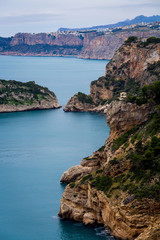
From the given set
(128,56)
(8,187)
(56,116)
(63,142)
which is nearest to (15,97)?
(56,116)

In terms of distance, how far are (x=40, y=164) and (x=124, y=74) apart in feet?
125

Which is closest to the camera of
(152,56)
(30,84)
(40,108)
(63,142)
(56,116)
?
(63,142)

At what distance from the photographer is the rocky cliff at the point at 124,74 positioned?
7669cm

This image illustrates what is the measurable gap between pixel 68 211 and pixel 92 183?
2906 mm

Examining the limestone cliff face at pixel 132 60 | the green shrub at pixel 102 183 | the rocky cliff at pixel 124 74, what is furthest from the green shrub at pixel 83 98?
the green shrub at pixel 102 183

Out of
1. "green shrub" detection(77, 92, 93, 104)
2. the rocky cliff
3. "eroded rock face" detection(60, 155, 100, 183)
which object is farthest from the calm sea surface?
the rocky cliff

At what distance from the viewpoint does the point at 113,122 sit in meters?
37.6

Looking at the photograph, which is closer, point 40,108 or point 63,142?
point 63,142

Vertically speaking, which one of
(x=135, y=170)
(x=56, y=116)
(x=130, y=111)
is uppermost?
(x=130, y=111)

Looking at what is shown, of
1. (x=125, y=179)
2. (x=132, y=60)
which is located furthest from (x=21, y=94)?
(x=125, y=179)

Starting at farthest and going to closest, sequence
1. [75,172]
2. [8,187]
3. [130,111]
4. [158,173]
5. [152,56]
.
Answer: [152,56], [8,187], [75,172], [130,111], [158,173]

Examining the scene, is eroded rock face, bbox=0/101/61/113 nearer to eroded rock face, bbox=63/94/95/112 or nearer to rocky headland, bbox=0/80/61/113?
rocky headland, bbox=0/80/61/113

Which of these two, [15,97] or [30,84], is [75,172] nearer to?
[15,97]

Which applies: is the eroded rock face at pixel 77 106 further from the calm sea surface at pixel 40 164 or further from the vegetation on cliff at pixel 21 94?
the vegetation on cliff at pixel 21 94
